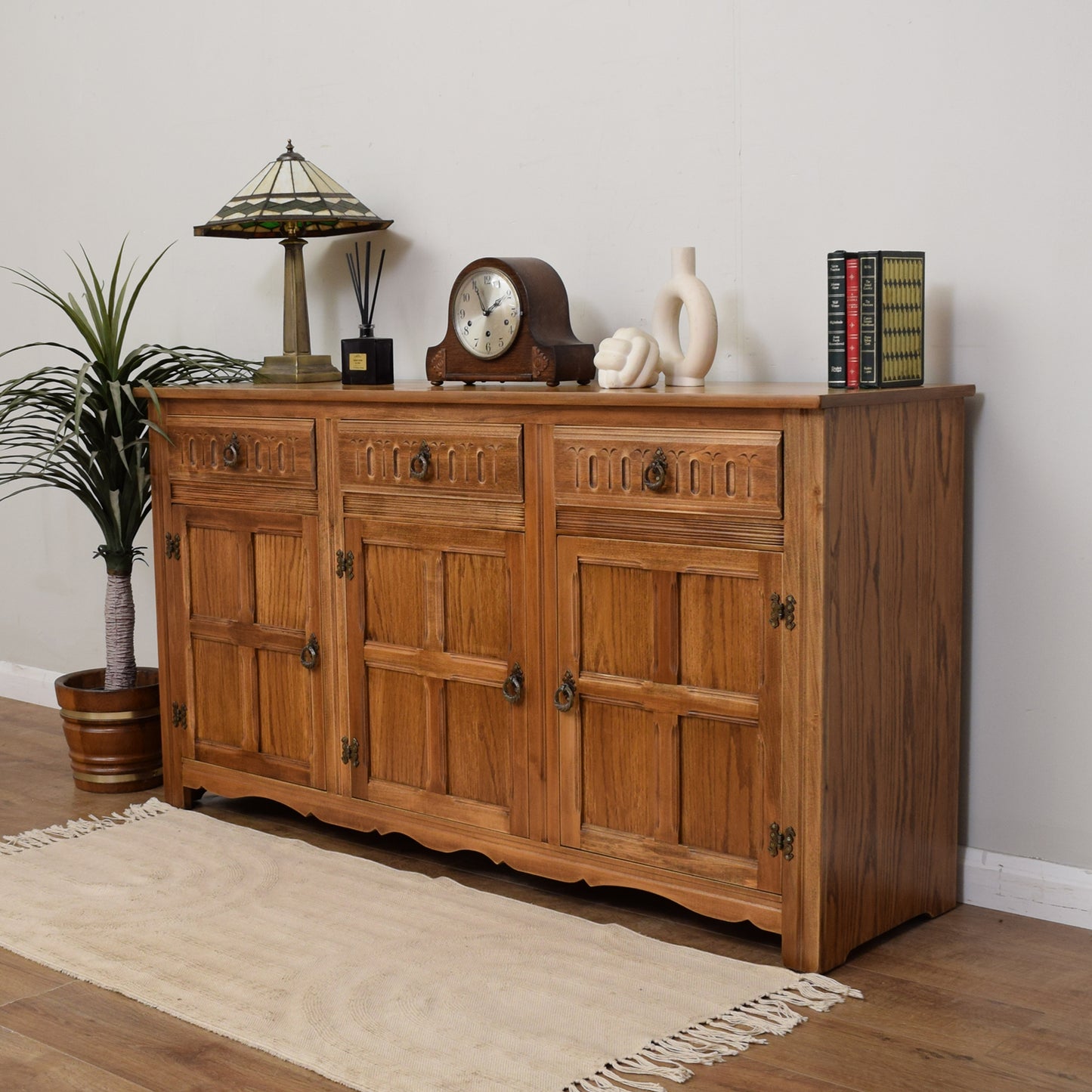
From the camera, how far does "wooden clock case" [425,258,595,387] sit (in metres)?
2.76

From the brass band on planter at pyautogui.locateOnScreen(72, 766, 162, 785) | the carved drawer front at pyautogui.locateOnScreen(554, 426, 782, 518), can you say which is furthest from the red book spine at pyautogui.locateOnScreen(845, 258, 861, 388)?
the brass band on planter at pyautogui.locateOnScreen(72, 766, 162, 785)

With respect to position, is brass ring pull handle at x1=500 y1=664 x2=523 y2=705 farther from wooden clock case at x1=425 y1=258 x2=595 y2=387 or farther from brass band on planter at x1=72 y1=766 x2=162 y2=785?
brass band on planter at x1=72 y1=766 x2=162 y2=785

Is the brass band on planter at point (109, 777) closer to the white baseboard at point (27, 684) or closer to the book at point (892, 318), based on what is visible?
the white baseboard at point (27, 684)

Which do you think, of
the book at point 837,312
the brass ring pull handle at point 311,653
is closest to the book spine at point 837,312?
the book at point 837,312

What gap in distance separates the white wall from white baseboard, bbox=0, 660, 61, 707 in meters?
0.48

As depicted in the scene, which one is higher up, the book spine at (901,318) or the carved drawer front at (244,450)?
the book spine at (901,318)

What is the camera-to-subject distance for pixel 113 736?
3.44m

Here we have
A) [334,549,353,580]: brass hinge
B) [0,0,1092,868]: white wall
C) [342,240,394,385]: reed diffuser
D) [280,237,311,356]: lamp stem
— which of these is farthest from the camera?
[280,237,311,356]: lamp stem

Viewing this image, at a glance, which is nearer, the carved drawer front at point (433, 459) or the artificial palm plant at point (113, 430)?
the carved drawer front at point (433, 459)

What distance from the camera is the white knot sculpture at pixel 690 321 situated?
265cm

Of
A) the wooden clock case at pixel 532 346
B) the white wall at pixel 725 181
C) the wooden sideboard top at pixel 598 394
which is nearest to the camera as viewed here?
the wooden sideboard top at pixel 598 394

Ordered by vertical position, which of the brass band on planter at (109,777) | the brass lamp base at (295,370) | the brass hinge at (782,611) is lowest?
the brass band on planter at (109,777)

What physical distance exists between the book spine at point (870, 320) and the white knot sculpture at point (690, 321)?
0.35 metres

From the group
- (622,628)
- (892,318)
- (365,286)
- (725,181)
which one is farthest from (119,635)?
(892,318)
